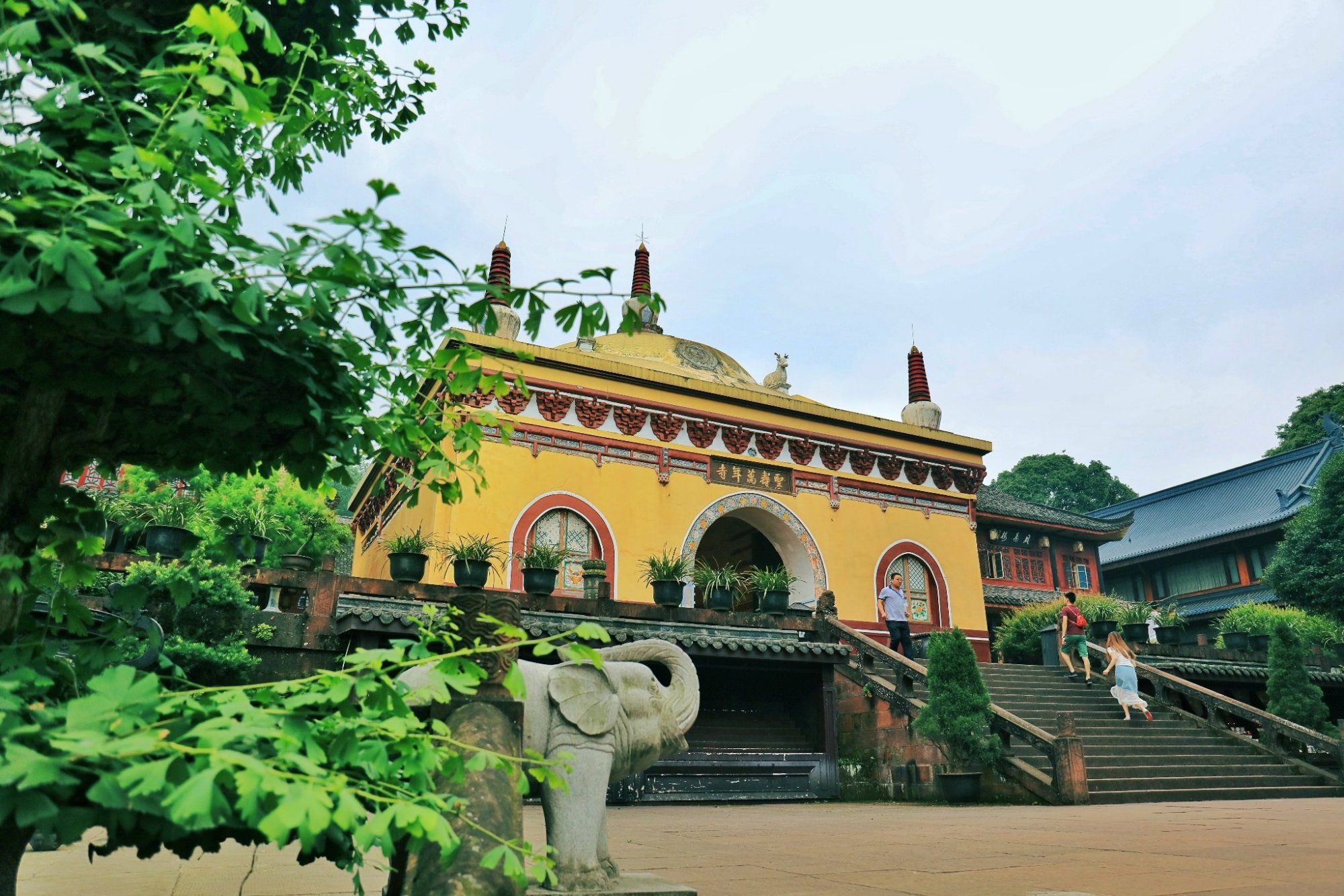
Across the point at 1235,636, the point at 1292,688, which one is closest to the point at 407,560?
the point at 1292,688

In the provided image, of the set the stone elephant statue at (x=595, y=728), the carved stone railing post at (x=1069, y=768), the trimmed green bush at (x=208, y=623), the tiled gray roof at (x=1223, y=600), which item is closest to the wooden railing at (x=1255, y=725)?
the carved stone railing post at (x=1069, y=768)

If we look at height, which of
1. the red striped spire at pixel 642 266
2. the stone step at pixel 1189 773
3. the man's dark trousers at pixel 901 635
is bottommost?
the stone step at pixel 1189 773

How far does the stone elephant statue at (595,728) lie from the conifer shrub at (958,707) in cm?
680

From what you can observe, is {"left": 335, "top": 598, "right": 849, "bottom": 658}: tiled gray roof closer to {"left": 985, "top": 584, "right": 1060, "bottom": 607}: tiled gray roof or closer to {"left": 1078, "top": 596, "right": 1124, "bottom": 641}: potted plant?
{"left": 1078, "top": 596, "right": 1124, "bottom": 641}: potted plant

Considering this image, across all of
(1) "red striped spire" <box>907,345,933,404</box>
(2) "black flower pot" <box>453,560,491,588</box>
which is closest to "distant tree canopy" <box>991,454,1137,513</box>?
(1) "red striped spire" <box>907,345,933,404</box>

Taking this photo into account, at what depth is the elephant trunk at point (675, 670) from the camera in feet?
13.6

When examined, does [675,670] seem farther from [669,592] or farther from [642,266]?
[642,266]

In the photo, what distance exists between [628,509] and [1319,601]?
63.4ft

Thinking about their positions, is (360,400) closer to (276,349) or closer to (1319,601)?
(276,349)

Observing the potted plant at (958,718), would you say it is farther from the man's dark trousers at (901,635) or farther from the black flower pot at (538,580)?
the black flower pot at (538,580)

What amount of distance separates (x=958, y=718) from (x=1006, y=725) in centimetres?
76

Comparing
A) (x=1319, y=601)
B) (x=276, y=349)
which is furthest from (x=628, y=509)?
(x=1319, y=601)

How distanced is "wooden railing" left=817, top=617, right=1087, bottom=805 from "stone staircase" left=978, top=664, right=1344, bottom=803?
36 cm

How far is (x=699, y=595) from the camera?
594 inches
